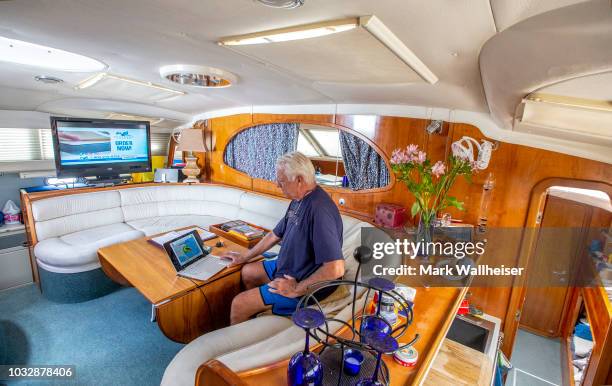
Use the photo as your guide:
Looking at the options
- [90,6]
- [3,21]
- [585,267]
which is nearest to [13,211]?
[3,21]

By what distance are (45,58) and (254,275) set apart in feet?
7.37

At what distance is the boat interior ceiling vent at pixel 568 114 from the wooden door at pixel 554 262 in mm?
2046

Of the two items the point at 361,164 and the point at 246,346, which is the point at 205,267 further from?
the point at 361,164

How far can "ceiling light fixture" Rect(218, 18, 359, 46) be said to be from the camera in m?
1.01

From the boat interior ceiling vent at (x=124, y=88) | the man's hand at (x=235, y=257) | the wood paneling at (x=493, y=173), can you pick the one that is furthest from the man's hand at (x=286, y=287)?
the boat interior ceiling vent at (x=124, y=88)

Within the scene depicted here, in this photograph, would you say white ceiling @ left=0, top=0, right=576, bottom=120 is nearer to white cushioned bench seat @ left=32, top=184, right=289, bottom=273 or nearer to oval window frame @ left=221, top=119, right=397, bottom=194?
oval window frame @ left=221, top=119, right=397, bottom=194

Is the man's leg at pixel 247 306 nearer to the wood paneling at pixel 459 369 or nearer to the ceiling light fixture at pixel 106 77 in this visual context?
the wood paneling at pixel 459 369

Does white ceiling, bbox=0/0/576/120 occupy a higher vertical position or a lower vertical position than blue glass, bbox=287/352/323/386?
higher

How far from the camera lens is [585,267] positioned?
9.08ft

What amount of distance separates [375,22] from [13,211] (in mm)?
4117

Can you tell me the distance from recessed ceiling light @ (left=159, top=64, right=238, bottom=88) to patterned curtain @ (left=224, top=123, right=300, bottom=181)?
1337 mm

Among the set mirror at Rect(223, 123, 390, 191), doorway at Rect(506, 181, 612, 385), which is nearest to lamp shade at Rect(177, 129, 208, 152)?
mirror at Rect(223, 123, 390, 191)

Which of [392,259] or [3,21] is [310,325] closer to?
[392,259]

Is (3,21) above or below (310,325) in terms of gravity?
above
